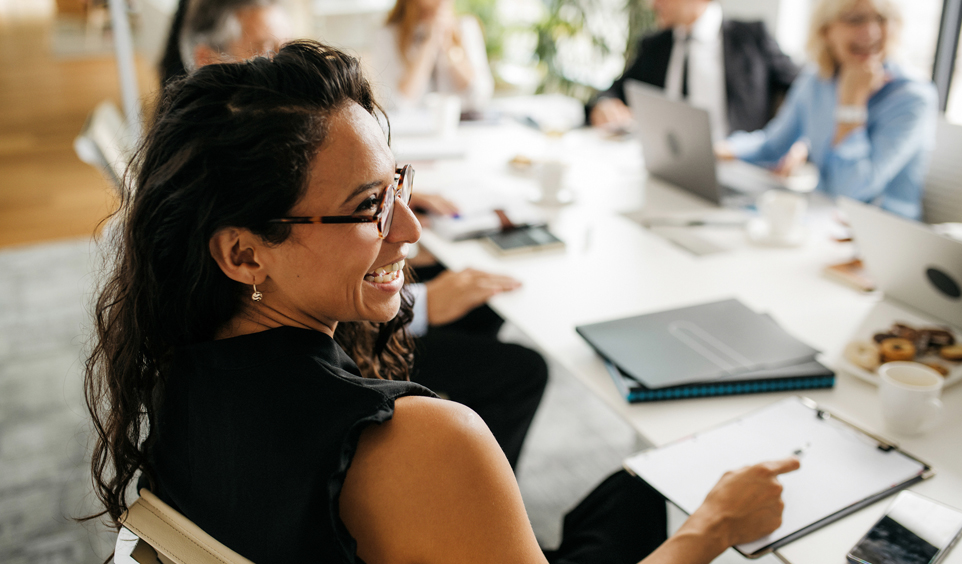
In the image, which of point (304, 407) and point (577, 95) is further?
point (577, 95)

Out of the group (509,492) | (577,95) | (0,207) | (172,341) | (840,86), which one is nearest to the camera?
(509,492)

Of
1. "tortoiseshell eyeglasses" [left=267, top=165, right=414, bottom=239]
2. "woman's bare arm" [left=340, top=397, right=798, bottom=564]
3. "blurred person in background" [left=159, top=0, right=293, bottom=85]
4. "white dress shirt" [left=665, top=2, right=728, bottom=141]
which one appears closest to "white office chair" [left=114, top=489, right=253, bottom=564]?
"woman's bare arm" [left=340, top=397, right=798, bottom=564]

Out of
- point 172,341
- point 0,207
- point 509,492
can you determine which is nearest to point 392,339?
point 172,341

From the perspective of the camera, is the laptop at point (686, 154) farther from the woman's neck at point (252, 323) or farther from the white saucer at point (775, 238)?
the woman's neck at point (252, 323)

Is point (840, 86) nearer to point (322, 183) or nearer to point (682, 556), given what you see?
point (682, 556)

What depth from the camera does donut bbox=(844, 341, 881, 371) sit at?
1.21m

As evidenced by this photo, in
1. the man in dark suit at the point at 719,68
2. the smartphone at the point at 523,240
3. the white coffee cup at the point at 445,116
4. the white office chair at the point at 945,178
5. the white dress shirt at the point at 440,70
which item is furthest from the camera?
the white dress shirt at the point at 440,70

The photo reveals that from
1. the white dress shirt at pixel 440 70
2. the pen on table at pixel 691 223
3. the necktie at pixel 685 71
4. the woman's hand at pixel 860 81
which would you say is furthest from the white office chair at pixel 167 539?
the necktie at pixel 685 71

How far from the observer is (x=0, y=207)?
418cm

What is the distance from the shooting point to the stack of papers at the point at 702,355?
1165 millimetres

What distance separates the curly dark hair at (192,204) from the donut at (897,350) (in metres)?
0.93

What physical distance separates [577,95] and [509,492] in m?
4.82

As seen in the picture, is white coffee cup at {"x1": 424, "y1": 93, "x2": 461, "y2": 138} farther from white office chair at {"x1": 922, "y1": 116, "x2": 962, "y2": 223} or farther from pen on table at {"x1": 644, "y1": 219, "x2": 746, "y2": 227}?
white office chair at {"x1": 922, "y1": 116, "x2": 962, "y2": 223}

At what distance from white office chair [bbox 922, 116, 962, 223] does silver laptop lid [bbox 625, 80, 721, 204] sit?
737 mm
